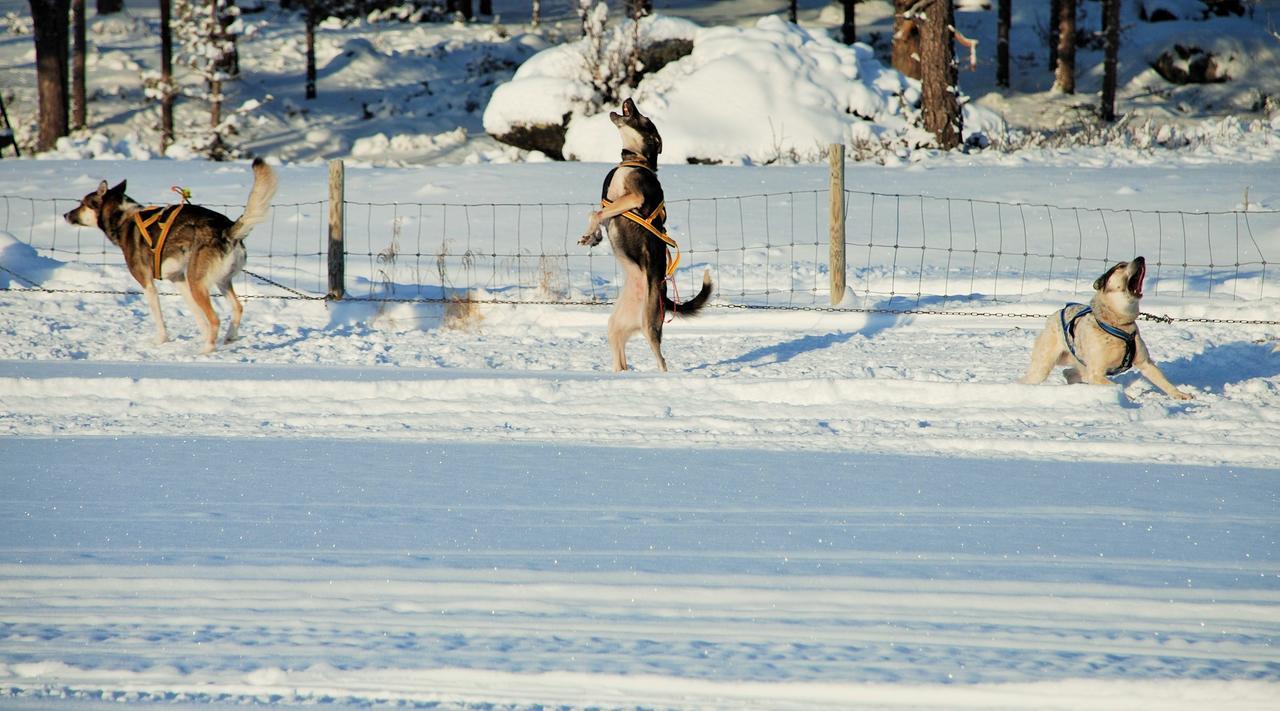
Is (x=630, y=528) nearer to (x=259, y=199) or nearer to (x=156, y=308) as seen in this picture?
(x=259, y=199)

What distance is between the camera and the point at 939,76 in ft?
65.5

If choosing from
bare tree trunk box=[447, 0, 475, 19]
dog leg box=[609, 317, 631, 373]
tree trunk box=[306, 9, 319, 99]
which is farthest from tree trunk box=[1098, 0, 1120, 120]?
dog leg box=[609, 317, 631, 373]

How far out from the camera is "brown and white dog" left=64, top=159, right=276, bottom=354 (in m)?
9.09

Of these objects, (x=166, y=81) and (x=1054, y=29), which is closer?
(x=166, y=81)

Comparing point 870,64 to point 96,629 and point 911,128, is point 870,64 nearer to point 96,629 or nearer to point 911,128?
point 911,128

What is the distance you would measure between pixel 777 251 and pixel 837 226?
2524 millimetres

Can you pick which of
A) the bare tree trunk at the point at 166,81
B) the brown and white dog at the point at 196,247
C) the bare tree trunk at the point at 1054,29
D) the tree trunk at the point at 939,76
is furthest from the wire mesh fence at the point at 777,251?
the bare tree trunk at the point at 1054,29

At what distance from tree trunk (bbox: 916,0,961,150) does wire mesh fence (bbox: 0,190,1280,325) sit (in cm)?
506

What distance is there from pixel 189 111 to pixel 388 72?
6.21m

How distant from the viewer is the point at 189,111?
33.2 m

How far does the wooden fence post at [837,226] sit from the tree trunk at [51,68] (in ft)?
72.4

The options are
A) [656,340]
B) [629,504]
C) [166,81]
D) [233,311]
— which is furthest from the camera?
[166,81]

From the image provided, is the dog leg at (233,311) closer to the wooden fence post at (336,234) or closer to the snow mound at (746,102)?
the wooden fence post at (336,234)

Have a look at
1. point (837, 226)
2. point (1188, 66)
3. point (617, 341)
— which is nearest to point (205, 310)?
point (617, 341)
